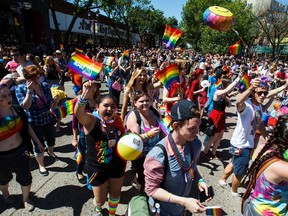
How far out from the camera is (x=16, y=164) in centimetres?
295

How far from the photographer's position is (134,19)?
49156mm

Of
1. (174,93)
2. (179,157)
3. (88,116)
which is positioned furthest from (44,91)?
(179,157)

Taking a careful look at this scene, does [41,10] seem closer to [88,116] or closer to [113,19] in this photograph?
[113,19]

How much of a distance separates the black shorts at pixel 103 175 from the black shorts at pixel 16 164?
1044 mm

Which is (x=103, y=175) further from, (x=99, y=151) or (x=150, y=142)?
(x=150, y=142)

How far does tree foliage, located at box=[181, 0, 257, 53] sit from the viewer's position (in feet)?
90.3

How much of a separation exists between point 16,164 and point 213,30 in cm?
2858

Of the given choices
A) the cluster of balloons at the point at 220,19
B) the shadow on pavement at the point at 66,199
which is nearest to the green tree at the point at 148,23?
the cluster of balloons at the point at 220,19

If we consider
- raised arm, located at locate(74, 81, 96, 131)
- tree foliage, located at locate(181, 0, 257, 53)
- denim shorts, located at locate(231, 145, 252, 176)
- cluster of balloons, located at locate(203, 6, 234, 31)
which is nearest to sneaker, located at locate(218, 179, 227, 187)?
denim shorts, located at locate(231, 145, 252, 176)

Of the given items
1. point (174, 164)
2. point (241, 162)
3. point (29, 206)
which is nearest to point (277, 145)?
point (174, 164)

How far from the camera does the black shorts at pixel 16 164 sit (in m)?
2.86

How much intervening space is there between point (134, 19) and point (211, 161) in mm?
48970

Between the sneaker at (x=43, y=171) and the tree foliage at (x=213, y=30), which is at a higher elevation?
the tree foliage at (x=213, y=30)

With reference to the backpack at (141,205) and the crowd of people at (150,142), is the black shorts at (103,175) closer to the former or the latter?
the crowd of people at (150,142)
